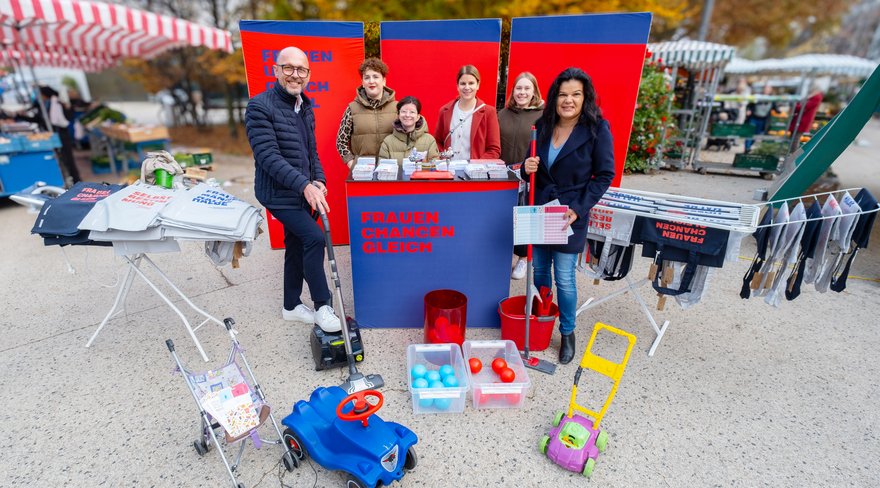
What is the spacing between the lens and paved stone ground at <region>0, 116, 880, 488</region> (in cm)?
236

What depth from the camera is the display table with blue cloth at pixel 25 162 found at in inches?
271

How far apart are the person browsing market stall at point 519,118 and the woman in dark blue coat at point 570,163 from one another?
0.94 m

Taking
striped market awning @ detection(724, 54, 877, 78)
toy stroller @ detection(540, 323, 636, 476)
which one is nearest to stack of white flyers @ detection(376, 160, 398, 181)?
toy stroller @ detection(540, 323, 636, 476)

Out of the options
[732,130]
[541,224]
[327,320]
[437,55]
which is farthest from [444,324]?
[732,130]

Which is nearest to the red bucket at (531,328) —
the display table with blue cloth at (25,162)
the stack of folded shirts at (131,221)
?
the stack of folded shirts at (131,221)

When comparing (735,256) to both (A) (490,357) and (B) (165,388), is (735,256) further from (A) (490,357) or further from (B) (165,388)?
(B) (165,388)

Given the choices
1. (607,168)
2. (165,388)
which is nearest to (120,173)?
(165,388)

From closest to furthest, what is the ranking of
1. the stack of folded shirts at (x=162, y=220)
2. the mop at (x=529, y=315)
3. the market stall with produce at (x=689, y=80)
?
the stack of folded shirts at (x=162, y=220) → the mop at (x=529, y=315) → the market stall with produce at (x=689, y=80)

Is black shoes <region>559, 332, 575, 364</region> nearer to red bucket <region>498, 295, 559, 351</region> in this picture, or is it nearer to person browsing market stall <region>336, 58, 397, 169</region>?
red bucket <region>498, 295, 559, 351</region>

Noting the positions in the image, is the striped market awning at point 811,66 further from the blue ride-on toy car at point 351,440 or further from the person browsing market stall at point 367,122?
the blue ride-on toy car at point 351,440

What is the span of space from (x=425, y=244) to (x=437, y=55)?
108 inches

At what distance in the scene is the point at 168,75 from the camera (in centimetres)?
1594

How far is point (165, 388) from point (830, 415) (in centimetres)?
442

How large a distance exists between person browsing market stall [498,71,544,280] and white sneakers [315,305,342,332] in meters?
1.88
